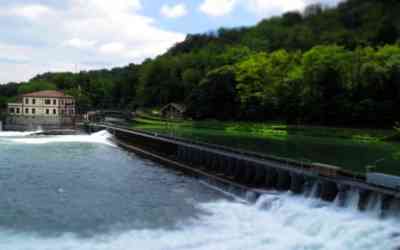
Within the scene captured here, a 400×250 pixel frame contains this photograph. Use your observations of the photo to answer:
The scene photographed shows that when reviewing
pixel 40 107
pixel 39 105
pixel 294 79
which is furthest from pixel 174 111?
pixel 294 79

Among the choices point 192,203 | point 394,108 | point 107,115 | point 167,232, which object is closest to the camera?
point 167,232

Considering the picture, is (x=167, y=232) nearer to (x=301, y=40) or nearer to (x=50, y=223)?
(x=50, y=223)

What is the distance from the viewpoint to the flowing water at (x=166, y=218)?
17562 millimetres

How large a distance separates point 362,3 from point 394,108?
104 metres

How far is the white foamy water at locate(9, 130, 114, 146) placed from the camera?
61316 millimetres

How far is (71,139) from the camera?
66.0m

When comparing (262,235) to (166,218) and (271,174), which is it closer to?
(166,218)

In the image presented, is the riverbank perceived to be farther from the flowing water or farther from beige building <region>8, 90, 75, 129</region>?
beige building <region>8, 90, 75, 129</region>

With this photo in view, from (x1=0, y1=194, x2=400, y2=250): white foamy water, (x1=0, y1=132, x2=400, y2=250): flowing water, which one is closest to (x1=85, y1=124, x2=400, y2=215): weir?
(x1=0, y1=132, x2=400, y2=250): flowing water

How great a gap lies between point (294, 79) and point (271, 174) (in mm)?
59844

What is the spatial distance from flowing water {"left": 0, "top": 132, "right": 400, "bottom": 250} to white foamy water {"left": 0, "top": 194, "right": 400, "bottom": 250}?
38mm

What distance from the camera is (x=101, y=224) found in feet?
66.5

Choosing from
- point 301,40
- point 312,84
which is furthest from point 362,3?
point 312,84

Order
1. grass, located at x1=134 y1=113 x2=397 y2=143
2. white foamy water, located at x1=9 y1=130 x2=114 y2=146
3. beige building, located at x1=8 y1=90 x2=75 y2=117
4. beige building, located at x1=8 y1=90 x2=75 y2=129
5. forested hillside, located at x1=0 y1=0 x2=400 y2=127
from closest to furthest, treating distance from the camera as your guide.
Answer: white foamy water, located at x1=9 y1=130 x2=114 y2=146, grass, located at x1=134 y1=113 x2=397 y2=143, forested hillside, located at x1=0 y1=0 x2=400 y2=127, beige building, located at x1=8 y1=90 x2=75 y2=129, beige building, located at x1=8 y1=90 x2=75 y2=117
